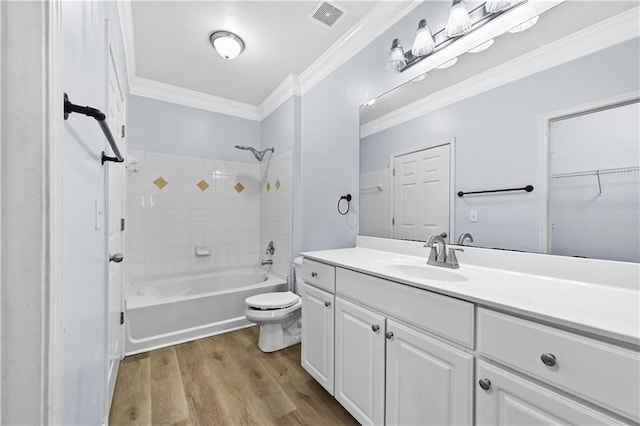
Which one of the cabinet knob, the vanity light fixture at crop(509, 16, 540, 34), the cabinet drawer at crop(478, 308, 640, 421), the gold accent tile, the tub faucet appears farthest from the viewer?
the tub faucet

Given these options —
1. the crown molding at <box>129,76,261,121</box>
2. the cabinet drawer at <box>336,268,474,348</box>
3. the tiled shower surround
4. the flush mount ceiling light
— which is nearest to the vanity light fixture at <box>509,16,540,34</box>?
the cabinet drawer at <box>336,268,474,348</box>

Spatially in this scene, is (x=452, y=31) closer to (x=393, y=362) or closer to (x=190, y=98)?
(x=393, y=362)

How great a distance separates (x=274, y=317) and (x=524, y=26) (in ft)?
7.40

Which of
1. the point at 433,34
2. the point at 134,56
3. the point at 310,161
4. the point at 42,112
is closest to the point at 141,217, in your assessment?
the point at 134,56

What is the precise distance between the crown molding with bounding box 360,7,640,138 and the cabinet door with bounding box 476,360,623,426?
1186 mm

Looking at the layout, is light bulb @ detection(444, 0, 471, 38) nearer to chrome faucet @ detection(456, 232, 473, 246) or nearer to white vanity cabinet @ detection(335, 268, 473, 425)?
chrome faucet @ detection(456, 232, 473, 246)

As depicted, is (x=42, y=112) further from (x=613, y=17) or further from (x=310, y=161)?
(x=310, y=161)

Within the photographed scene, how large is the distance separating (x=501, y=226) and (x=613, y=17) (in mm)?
843

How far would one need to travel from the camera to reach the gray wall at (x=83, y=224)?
71cm

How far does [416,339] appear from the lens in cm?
104

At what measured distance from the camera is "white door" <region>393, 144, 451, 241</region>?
1.53m

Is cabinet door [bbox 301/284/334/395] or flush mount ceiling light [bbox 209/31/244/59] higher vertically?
flush mount ceiling light [bbox 209/31/244/59]

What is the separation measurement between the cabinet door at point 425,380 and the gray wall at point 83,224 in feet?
3.46

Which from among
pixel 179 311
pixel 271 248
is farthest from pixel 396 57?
pixel 179 311
